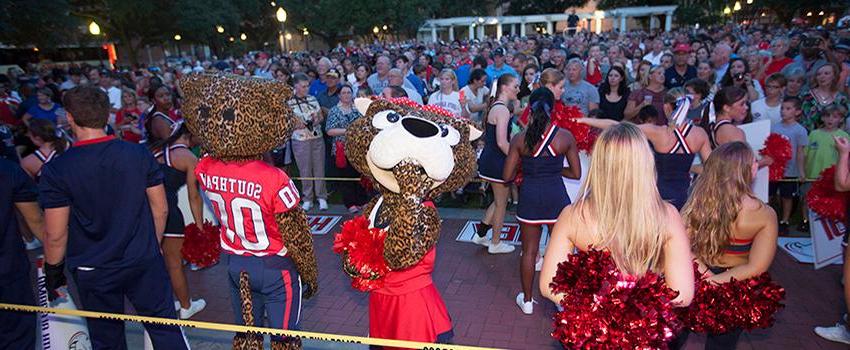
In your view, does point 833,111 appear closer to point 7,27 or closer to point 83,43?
point 7,27

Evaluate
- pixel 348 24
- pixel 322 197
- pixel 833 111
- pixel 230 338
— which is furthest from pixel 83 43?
Answer: pixel 833 111

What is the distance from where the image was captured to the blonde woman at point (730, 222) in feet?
9.70

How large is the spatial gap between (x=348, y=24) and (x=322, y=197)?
114 feet

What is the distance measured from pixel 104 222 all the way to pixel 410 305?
2039mm

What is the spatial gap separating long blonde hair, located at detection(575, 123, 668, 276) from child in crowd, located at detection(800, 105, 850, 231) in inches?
191

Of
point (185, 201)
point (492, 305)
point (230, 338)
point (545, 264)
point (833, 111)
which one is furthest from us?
point (833, 111)

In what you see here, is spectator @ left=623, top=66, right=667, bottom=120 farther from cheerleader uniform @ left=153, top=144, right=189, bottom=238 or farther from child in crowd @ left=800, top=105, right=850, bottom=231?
cheerleader uniform @ left=153, top=144, right=189, bottom=238

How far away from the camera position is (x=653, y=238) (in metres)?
2.30

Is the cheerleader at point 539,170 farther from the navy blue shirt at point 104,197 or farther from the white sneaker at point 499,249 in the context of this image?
the navy blue shirt at point 104,197

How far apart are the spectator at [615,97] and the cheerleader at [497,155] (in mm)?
2527

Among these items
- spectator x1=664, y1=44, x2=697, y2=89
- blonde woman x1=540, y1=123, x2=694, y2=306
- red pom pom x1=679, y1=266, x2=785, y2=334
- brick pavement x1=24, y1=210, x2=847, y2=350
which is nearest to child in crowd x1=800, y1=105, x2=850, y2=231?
brick pavement x1=24, y1=210, x2=847, y2=350

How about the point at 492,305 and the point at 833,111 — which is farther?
the point at 833,111

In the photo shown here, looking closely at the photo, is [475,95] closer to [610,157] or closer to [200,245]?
[200,245]

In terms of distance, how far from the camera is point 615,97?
301 inches
